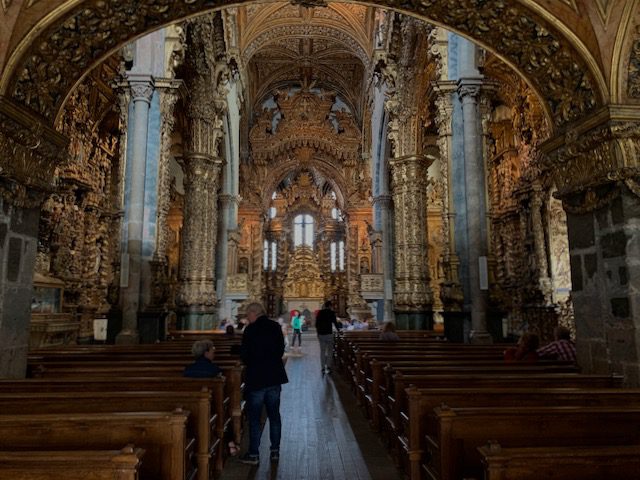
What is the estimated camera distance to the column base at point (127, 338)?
8.84 meters

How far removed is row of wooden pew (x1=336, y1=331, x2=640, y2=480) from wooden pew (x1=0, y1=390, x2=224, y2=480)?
1.55 m

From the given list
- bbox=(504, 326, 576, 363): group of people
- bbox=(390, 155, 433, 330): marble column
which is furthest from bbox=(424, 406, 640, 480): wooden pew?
bbox=(390, 155, 433, 330): marble column

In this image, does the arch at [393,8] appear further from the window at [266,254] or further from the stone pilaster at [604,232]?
the window at [266,254]

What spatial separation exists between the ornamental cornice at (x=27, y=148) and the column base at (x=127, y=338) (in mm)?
4572

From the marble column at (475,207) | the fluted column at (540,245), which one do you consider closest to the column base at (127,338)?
the marble column at (475,207)

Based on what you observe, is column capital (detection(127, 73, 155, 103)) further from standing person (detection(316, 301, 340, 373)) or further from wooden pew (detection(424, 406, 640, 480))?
wooden pew (detection(424, 406, 640, 480))

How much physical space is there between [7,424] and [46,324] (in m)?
10.5

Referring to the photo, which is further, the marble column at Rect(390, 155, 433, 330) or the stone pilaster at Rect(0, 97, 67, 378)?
the marble column at Rect(390, 155, 433, 330)

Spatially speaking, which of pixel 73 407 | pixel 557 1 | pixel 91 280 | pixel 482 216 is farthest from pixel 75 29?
pixel 91 280

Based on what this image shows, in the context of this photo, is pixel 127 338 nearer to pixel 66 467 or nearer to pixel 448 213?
pixel 448 213

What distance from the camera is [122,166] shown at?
9820mm

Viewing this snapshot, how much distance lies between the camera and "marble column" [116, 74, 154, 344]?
9.13m

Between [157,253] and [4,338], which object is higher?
[157,253]

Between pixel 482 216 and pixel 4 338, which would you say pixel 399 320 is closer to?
pixel 482 216
